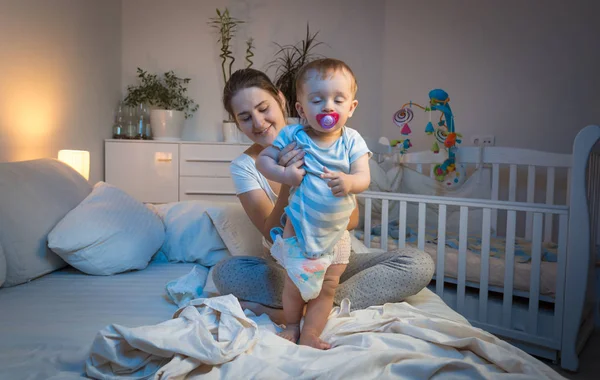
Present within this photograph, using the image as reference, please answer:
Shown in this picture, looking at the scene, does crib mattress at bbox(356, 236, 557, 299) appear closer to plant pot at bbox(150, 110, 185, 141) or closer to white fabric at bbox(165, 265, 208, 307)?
white fabric at bbox(165, 265, 208, 307)

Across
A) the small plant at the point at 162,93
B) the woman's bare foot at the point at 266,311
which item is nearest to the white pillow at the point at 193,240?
the woman's bare foot at the point at 266,311

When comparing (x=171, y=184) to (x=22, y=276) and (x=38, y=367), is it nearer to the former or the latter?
(x=22, y=276)

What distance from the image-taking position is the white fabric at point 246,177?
1372 millimetres

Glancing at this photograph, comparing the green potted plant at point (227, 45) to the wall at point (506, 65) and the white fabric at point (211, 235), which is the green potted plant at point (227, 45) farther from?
the white fabric at point (211, 235)

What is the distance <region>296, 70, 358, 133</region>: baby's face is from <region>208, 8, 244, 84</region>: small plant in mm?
2423

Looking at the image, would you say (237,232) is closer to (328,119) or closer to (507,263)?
(328,119)

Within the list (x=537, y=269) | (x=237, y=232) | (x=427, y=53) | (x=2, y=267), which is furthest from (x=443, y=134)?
(x=2, y=267)

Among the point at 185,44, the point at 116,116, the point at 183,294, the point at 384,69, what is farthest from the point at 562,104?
the point at 116,116

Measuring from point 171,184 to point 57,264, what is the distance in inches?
62.2

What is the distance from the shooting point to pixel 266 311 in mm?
1225

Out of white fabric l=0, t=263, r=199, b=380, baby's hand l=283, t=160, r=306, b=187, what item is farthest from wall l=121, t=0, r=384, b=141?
baby's hand l=283, t=160, r=306, b=187

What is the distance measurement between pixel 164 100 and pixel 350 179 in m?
2.62

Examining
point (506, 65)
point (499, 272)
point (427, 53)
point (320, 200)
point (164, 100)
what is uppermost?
point (427, 53)

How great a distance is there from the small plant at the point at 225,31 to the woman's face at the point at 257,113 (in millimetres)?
2065
